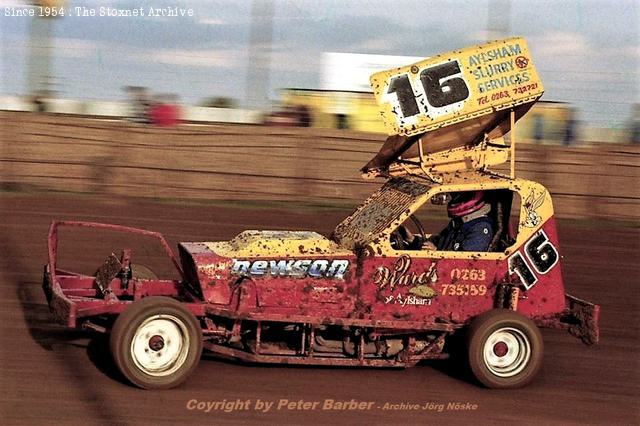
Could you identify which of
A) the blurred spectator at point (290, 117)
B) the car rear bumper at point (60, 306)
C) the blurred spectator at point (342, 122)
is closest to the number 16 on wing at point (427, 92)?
the car rear bumper at point (60, 306)

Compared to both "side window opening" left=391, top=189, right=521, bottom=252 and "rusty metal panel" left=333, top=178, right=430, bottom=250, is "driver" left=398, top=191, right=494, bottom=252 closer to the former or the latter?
"side window opening" left=391, top=189, right=521, bottom=252

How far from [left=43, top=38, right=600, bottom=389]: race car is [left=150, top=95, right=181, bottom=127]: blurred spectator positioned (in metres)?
8.68

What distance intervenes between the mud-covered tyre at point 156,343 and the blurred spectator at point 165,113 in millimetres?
9646

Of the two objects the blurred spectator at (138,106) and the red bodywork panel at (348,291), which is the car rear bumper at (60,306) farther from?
the blurred spectator at (138,106)

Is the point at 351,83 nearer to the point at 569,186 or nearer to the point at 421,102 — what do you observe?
the point at 569,186

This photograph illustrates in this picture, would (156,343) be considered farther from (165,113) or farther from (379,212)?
(165,113)

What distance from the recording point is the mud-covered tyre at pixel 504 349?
21.9 ft

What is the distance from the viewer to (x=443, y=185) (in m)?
6.95

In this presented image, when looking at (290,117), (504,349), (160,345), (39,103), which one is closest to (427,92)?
(504,349)

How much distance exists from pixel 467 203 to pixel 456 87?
0.87 m

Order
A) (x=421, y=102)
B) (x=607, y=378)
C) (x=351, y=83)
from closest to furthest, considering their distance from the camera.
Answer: (x=421, y=102) < (x=607, y=378) < (x=351, y=83)

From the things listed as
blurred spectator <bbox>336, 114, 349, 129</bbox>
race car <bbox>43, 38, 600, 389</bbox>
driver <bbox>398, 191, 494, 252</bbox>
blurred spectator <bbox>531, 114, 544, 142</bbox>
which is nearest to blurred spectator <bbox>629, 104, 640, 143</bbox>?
blurred spectator <bbox>531, 114, 544, 142</bbox>

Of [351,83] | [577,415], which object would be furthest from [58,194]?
[577,415]

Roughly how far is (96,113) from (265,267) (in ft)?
31.9
